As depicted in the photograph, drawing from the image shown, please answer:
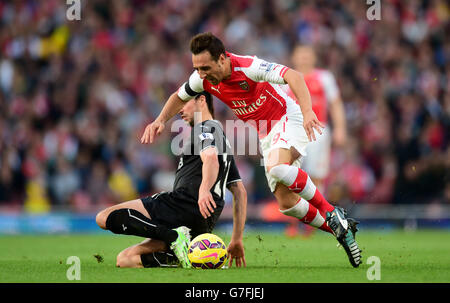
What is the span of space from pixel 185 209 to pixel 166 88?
9.32m

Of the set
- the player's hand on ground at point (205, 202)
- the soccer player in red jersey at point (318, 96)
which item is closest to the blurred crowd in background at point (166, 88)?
the soccer player in red jersey at point (318, 96)

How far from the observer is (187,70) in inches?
629

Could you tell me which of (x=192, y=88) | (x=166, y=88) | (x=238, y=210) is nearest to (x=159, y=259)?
(x=238, y=210)

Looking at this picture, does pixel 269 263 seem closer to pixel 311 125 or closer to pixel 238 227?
pixel 238 227

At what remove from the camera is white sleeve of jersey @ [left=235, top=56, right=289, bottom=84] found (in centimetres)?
636

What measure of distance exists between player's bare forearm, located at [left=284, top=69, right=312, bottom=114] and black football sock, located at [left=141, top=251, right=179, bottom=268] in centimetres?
183

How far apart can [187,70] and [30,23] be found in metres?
3.84

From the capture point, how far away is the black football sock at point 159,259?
21.9 ft

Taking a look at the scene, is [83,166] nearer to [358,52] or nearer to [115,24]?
[115,24]

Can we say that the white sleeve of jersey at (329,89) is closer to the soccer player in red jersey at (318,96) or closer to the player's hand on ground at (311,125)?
the soccer player in red jersey at (318,96)

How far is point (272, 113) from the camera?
7.09 meters

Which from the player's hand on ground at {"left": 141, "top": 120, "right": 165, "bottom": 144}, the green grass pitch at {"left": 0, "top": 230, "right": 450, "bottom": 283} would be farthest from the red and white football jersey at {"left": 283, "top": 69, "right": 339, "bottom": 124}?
the player's hand on ground at {"left": 141, "top": 120, "right": 165, "bottom": 144}
